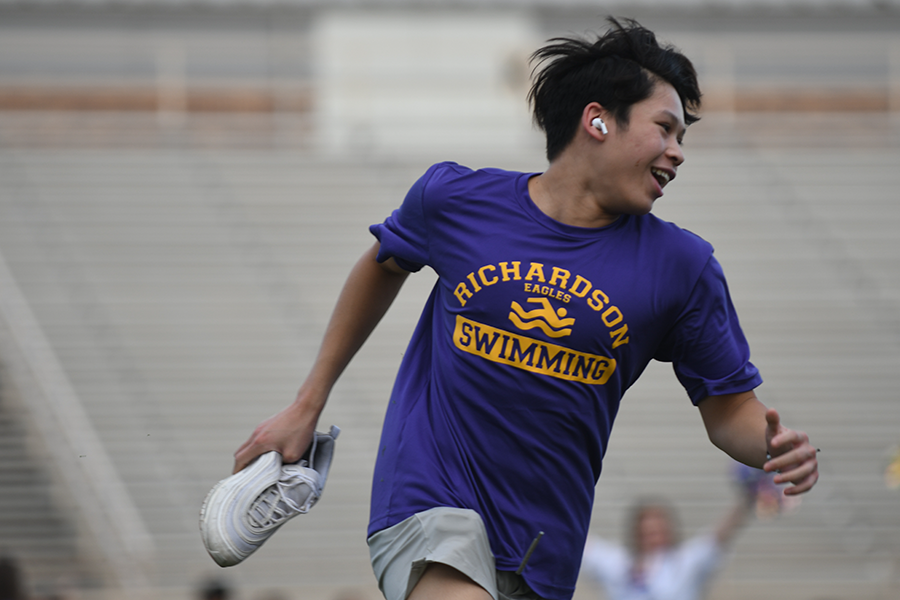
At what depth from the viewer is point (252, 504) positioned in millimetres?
2447

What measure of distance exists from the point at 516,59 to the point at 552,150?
12.1 meters

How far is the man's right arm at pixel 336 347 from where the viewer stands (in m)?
2.57

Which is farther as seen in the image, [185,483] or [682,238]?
[185,483]

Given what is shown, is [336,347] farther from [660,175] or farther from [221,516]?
[660,175]

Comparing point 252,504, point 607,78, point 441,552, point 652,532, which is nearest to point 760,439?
point 441,552

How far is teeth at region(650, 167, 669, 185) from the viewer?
2.36 meters

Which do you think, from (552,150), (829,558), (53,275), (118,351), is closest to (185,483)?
(118,351)

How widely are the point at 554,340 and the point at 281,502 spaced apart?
76 cm

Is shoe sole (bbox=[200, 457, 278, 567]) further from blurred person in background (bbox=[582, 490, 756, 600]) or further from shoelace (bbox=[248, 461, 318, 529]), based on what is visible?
blurred person in background (bbox=[582, 490, 756, 600])

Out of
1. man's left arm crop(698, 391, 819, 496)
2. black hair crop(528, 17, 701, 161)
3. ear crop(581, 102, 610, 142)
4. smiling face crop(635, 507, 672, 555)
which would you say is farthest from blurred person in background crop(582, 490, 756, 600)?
ear crop(581, 102, 610, 142)

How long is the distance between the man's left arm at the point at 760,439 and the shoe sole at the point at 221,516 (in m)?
1.07

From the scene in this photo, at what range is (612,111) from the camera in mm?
2383

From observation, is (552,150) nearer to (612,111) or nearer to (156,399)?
(612,111)

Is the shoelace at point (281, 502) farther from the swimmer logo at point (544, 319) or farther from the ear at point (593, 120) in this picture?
the ear at point (593, 120)
